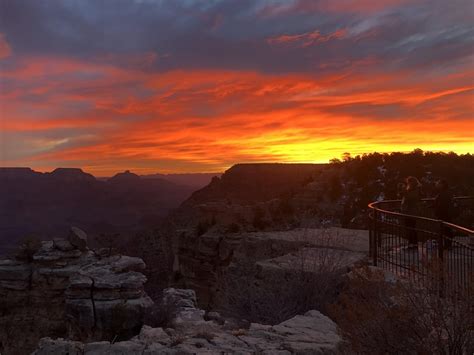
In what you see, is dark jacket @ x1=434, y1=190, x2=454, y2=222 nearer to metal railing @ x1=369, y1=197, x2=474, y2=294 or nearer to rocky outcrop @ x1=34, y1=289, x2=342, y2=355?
metal railing @ x1=369, y1=197, x2=474, y2=294

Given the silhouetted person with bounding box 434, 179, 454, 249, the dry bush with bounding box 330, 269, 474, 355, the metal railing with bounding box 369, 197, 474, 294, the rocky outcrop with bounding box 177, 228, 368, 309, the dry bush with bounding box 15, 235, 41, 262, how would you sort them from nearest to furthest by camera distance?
the dry bush with bounding box 330, 269, 474, 355 < the metal railing with bounding box 369, 197, 474, 294 < the silhouetted person with bounding box 434, 179, 454, 249 < the rocky outcrop with bounding box 177, 228, 368, 309 < the dry bush with bounding box 15, 235, 41, 262

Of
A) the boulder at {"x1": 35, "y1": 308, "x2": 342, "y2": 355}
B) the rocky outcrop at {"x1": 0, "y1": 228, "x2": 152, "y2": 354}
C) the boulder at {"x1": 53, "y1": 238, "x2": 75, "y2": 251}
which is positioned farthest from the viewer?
the boulder at {"x1": 53, "y1": 238, "x2": 75, "y2": 251}

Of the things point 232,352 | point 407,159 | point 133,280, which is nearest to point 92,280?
point 133,280

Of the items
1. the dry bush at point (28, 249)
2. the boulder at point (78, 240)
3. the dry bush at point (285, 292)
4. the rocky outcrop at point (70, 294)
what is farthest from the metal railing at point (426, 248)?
the dry bush at point (28, 249)

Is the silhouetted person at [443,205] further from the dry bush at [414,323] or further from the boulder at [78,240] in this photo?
the boulder at [78,240]

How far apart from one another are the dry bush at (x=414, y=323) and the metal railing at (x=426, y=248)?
0.57 ft

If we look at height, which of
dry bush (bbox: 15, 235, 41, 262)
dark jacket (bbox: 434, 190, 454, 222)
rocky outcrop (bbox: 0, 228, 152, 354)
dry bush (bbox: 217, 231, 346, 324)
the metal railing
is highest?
dark jacket (bbox: 434, 190, 454, 222)

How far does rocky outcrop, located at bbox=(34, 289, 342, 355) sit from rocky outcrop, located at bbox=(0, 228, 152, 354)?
19.0 ft

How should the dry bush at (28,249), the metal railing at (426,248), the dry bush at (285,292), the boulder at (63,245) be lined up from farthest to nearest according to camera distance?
the dry bush at (28,249) < the boulder at (63,245) < the dry bush at (285,292) < the metal railing at (426,248)

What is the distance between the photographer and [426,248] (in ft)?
23.6

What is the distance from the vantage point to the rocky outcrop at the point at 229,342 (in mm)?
6090

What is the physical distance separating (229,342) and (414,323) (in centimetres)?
275

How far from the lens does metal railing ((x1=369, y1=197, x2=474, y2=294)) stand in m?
5.18

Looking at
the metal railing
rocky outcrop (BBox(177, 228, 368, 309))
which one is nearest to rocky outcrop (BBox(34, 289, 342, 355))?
the metal railing
